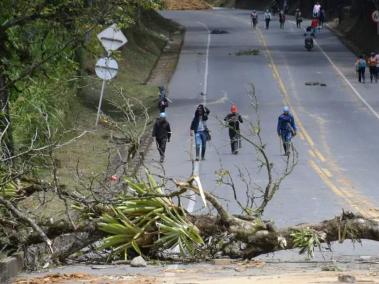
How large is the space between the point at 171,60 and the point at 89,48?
36.4 metres

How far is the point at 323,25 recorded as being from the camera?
82.4m

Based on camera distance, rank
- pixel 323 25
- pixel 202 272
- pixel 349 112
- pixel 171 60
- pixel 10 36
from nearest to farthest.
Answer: pixel 202 272 → pixel 10 36 → pixel 349 112 → pixel 171 60 → pixel 323 25

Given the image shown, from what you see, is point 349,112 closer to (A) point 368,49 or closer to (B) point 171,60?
(B) point 171,60

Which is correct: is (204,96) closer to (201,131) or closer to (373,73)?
(373,73)

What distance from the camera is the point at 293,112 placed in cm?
4000

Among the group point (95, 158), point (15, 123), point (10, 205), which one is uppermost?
point (10, 205)

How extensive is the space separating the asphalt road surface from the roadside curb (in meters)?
4.61

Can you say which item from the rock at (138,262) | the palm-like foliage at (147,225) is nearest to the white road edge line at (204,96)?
the palm-like foliage at (147,225)

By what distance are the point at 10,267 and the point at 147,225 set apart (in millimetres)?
1953

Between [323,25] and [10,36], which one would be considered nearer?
[10,36]

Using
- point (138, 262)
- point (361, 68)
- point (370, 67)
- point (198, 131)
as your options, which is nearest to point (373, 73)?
point (370, 67)

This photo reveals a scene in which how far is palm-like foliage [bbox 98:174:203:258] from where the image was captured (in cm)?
1413

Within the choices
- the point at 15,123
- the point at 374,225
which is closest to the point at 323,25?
the point at 15,123

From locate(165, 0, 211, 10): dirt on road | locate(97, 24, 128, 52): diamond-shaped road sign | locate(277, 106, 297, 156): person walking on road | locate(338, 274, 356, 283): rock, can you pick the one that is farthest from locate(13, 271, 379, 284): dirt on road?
locate(165, 0, 211, 10): dirt on road
